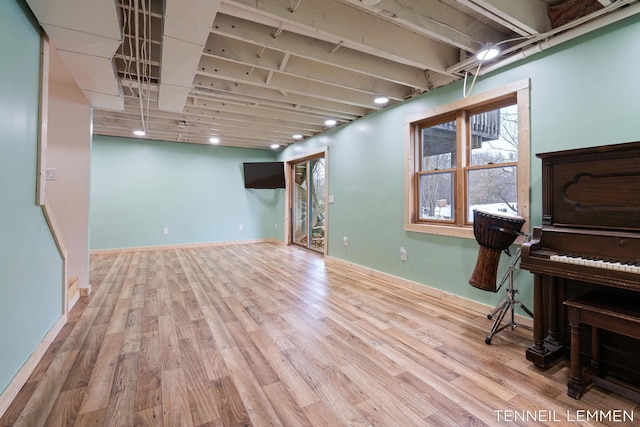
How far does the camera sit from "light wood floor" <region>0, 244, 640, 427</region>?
4.83 ft

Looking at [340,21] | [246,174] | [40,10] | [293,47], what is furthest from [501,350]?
[246,174]

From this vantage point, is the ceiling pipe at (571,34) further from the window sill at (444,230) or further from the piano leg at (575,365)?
the piano leg at (575,365)

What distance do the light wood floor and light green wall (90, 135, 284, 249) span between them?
10.4 feet

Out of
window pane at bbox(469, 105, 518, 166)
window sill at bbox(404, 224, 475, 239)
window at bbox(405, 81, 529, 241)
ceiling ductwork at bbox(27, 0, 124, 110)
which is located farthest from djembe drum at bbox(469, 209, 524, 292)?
ceiling ductwork at bbox(27, 0, 124, 110)

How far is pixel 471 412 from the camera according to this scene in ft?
4.85

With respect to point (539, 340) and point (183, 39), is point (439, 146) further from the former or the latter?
point (183, 39)

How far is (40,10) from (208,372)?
250 cm

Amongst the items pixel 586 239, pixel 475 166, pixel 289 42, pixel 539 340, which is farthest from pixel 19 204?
pixel 475 166

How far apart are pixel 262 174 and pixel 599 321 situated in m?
6.37

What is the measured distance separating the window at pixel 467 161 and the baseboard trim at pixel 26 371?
3.33m

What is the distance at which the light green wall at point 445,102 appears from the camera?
1.98 m

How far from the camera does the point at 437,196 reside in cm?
333

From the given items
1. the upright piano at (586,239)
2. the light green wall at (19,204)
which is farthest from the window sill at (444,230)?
the light green wall at (19,204)

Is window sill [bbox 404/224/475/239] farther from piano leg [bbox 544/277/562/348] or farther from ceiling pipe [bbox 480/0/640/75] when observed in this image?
ceiling pipe [bbox 480/0/640/75]
